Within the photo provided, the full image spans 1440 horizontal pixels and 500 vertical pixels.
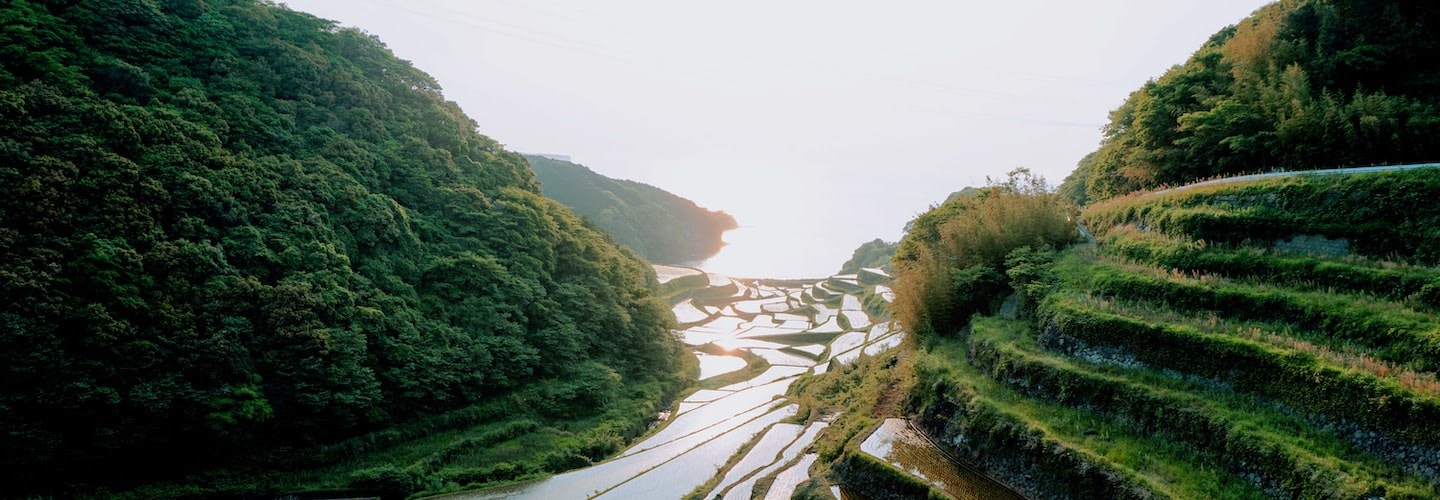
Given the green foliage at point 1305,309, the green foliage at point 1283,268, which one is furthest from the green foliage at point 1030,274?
the green foliage at point 1283,268

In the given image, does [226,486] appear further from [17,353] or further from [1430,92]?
[1430,92]

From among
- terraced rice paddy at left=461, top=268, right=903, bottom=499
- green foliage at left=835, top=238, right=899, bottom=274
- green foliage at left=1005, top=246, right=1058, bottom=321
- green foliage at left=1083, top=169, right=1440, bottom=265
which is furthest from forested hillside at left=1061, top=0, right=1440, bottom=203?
green foliage at left=835, top=238, right=899, bottom=274

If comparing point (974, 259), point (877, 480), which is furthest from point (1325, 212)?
point (877, 480)

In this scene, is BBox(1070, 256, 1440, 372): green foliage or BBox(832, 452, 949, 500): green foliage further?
BBox(832, 452, 949, 500): green foliage

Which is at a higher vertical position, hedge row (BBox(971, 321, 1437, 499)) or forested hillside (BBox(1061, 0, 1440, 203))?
forested hillside (BBox(1061, 0, 1440, 203))

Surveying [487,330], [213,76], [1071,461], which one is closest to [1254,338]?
[1071,461]

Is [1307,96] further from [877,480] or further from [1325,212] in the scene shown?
[877,480]

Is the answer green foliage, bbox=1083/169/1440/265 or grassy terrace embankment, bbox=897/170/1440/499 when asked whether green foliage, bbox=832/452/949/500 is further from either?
green foliage, bbox=1083/169/1440/265
